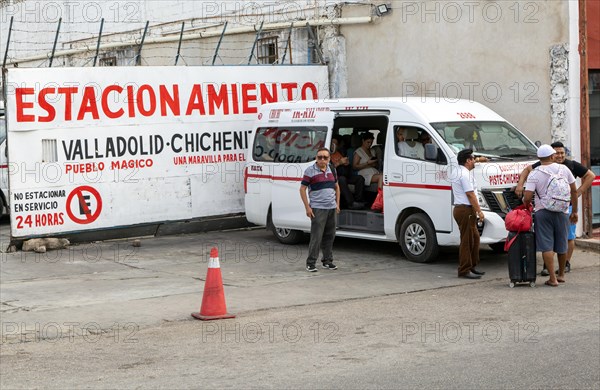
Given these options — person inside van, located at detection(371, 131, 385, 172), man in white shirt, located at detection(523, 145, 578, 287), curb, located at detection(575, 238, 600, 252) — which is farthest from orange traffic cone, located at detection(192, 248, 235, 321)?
curb, located at detection(575, 238, 600, 252)

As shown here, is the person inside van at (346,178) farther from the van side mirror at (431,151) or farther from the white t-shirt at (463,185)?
the white t-shirt at (463,185)

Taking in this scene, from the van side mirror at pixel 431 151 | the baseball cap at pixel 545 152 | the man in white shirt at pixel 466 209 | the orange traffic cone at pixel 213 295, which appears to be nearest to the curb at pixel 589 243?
the man in white shirt at pixel 466 209

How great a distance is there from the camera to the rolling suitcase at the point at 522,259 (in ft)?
41.5

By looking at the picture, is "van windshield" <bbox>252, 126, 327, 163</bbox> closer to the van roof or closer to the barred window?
the van roof

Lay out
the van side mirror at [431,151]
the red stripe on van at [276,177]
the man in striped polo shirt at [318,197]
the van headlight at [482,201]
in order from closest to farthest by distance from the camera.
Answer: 1. the van headlight at [482,201]
2. the man in striped polo shirt at [318,197]
3. the van side mirror at [431,151]
4. the red stripe on van at [276,177]

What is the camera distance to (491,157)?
14.3 metres

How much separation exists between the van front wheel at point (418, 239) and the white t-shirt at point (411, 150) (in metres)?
0.90

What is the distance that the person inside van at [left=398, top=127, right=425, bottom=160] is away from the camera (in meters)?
14.7

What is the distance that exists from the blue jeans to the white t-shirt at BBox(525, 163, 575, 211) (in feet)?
9.70

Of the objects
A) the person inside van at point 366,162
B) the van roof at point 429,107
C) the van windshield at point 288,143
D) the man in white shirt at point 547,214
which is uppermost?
the van roof at point 429,107

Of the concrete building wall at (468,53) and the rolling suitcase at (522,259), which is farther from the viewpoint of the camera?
the concrete building wall at (468,53)

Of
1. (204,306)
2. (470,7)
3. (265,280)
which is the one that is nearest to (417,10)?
(470,7)

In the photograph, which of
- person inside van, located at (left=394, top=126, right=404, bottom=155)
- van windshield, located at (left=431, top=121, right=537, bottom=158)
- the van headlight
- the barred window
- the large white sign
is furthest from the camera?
the barred window

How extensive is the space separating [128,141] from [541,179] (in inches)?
287
